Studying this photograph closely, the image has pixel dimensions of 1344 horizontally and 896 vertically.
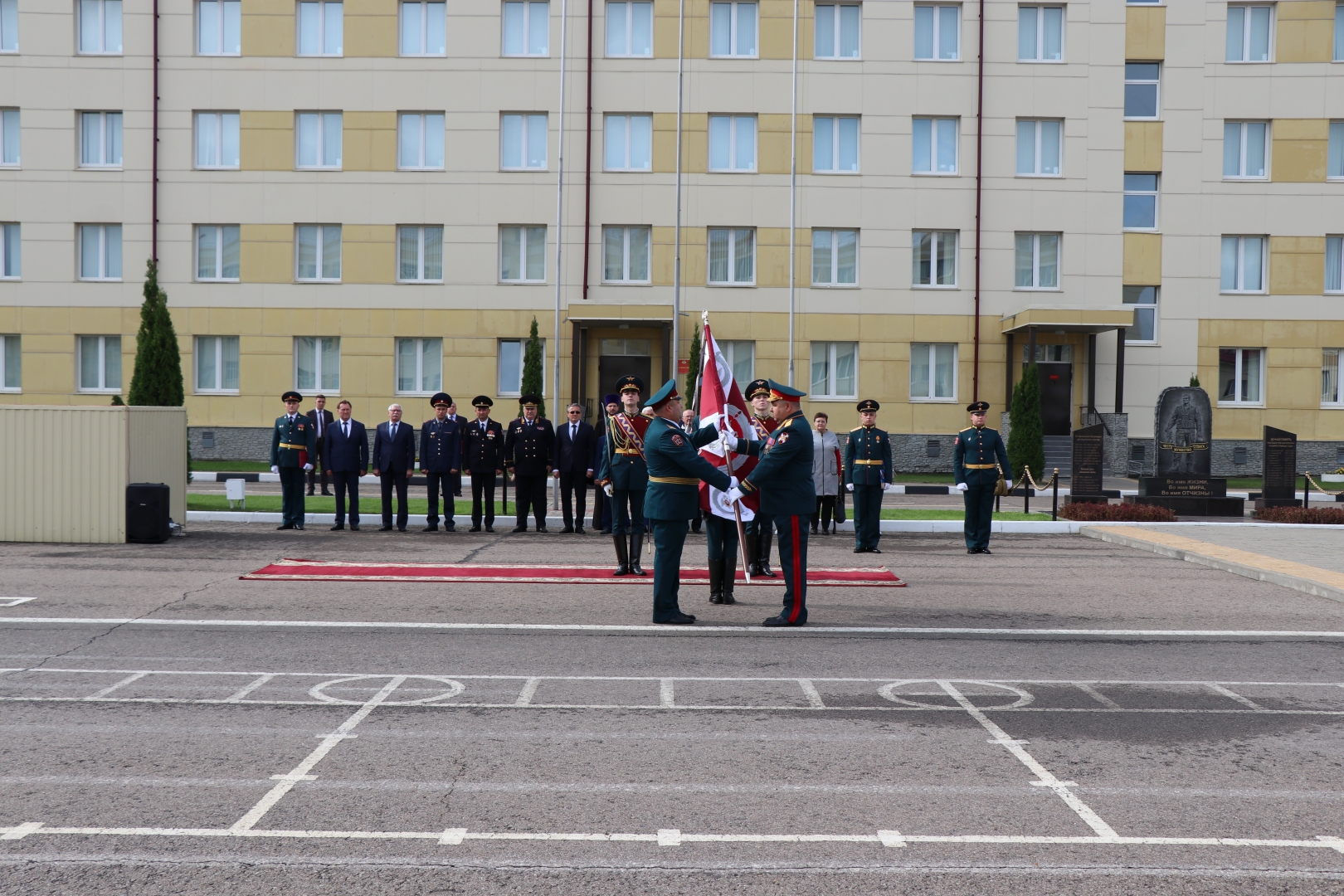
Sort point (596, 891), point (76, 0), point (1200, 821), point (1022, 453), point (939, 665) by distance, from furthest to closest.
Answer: point (76, 0) → point (1022, 453) → point (939, 665) → point (1200, 821) → point (596, 891)

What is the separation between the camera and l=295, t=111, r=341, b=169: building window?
3444 cm

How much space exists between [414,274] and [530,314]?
362 cm

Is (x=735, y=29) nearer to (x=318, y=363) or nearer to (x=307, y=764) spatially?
(x=318, y=363)

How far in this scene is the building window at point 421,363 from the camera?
34.9 m

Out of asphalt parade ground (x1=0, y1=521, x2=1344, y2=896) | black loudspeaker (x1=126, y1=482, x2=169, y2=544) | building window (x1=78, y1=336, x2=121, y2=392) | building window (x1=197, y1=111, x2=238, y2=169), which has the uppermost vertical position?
building window (x1=197, y1=111, x2=238, y2=169)

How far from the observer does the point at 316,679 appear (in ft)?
25.2

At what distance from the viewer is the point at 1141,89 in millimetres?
34781

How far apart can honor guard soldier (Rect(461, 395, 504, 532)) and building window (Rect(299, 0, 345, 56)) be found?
19.8 meters

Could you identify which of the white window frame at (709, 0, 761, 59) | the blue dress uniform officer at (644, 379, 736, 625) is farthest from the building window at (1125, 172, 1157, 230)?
the blue dress uniform officer at (644, 379, 736, 625)

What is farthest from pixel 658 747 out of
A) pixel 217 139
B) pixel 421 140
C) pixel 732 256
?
pixel 217 139

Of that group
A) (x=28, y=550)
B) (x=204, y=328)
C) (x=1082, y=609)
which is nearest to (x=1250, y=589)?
(x=1082, y=609)

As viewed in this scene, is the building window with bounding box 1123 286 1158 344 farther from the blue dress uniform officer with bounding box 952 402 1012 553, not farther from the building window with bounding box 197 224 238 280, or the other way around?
the building window with bounding box 197 224 238 280

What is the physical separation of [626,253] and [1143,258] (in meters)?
15.2

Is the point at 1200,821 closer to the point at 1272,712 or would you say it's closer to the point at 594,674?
the point at 1272,712
